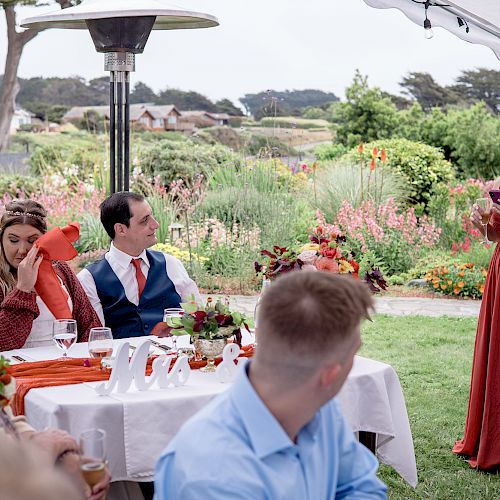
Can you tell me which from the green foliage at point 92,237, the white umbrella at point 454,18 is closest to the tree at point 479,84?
the green foliage at point 92,237

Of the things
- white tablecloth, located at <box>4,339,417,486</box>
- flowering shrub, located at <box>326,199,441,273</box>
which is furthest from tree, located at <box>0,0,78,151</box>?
white tablecloth, located at <box>4,339,417,486</box>

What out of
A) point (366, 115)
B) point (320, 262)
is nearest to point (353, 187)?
point (366, 115)

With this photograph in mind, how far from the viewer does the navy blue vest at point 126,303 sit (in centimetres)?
450

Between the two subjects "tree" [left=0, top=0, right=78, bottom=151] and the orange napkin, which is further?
"tree" [left=0, top=0, right=78, bottom=151]

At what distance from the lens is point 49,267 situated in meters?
3.99

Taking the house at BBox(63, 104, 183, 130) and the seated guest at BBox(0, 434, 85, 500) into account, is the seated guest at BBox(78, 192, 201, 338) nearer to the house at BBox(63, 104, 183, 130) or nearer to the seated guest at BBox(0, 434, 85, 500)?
the seated guest at BBox(0, 434, 85, 500)

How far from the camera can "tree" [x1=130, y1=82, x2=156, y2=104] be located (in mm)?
26422

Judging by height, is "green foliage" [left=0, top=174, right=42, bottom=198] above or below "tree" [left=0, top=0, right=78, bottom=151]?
below

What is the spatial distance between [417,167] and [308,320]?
1109cm

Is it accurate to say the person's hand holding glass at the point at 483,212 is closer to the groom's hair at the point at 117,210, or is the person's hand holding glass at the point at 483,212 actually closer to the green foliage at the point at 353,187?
the groom's hair at the point at 117,210

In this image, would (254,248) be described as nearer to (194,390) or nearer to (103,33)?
(103,33)

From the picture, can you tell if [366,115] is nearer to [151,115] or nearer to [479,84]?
[151,115]

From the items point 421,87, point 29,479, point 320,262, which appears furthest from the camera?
point 421,87

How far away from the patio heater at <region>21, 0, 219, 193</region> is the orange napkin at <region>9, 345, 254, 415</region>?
1904 millimetres
